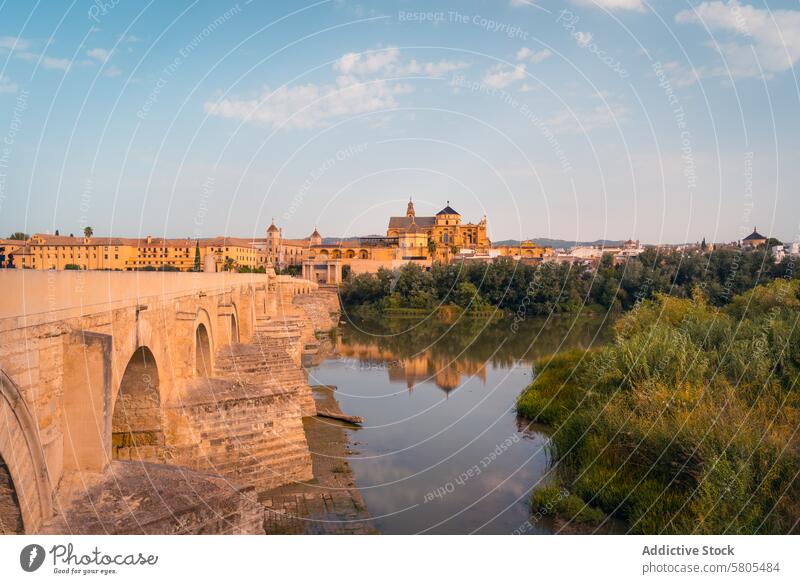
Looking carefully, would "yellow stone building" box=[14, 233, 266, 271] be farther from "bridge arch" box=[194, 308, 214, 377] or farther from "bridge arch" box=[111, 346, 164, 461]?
"bridge arch" box=[111, 346, 164, 461]

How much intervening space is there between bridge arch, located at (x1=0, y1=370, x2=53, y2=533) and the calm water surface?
5493mm

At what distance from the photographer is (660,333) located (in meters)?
14.4

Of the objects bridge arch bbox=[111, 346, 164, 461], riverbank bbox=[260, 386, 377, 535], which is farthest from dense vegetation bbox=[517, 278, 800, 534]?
bridge arch bbox=[111, 346, 164, 461]

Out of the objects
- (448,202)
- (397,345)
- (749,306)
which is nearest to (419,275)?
(397,345)

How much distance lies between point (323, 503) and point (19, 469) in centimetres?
591

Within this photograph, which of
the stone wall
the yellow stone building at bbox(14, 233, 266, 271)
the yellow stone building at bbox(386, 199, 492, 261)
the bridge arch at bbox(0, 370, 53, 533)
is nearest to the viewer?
the bridge arch at bbox(0, 370, 53, 533)

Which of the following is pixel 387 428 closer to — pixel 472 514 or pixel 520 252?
pixel 472 514

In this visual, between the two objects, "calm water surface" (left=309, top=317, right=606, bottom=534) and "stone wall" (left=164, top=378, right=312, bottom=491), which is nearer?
"stone wall" (left=164, top=378, right=312, bottom=491)

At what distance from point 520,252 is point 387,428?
221 feet

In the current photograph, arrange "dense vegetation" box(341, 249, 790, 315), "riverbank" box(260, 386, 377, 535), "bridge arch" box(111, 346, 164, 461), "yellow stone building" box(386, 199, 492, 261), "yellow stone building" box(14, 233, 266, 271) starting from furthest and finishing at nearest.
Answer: "yellow stone building" box(386, 199, 492, 261) < "dense vegetation" box(341, 249, 790, 315) < "yellow stone building" box(14, 233, 266, 271) < "bridge arch" box(111, 346, 164, 461) < "riverbank" box(260, 386, 377, 535)

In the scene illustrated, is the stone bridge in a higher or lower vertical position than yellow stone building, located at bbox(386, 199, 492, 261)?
lower

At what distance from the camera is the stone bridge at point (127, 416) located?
4742mm

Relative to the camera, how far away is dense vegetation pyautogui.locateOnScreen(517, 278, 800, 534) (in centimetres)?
791

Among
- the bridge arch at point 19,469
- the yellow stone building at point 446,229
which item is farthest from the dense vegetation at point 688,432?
the yellow stone building at point 446,229
